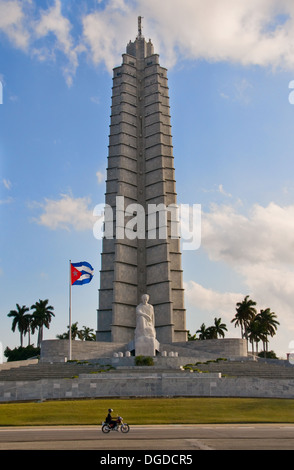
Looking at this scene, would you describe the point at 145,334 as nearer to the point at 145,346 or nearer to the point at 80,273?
the point at 145,346

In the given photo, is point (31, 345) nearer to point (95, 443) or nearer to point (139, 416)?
point (139, 416)

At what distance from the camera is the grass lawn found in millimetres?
20094

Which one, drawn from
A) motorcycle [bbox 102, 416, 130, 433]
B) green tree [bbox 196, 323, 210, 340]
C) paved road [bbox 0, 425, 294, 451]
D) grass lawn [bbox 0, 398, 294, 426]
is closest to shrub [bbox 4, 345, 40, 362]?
green tree [bbox 196, 323, 210, 340]

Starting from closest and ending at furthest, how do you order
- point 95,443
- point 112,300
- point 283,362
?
point 95,443 < point 283,362 < point 112,300

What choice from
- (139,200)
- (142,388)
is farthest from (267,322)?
(142,388)

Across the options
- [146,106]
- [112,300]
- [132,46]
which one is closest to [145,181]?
[146,106]

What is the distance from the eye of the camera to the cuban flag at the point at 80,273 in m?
39.5

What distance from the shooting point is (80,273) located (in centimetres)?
3962

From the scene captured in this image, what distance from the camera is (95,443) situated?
43.5 ft

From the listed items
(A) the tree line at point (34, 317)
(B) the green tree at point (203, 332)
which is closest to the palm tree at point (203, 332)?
(B) the green tree at point (203, 332)

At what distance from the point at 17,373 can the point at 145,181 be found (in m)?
37.0

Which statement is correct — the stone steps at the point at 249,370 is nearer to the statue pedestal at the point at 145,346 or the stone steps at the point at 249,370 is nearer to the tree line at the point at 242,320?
the statue pedestal at the point at 145,346

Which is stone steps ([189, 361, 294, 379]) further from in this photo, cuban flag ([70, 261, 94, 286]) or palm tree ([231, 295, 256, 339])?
A: palm tree ([231, 295, 256, 339])

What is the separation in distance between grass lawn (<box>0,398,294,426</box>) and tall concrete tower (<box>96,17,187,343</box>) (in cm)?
3160
